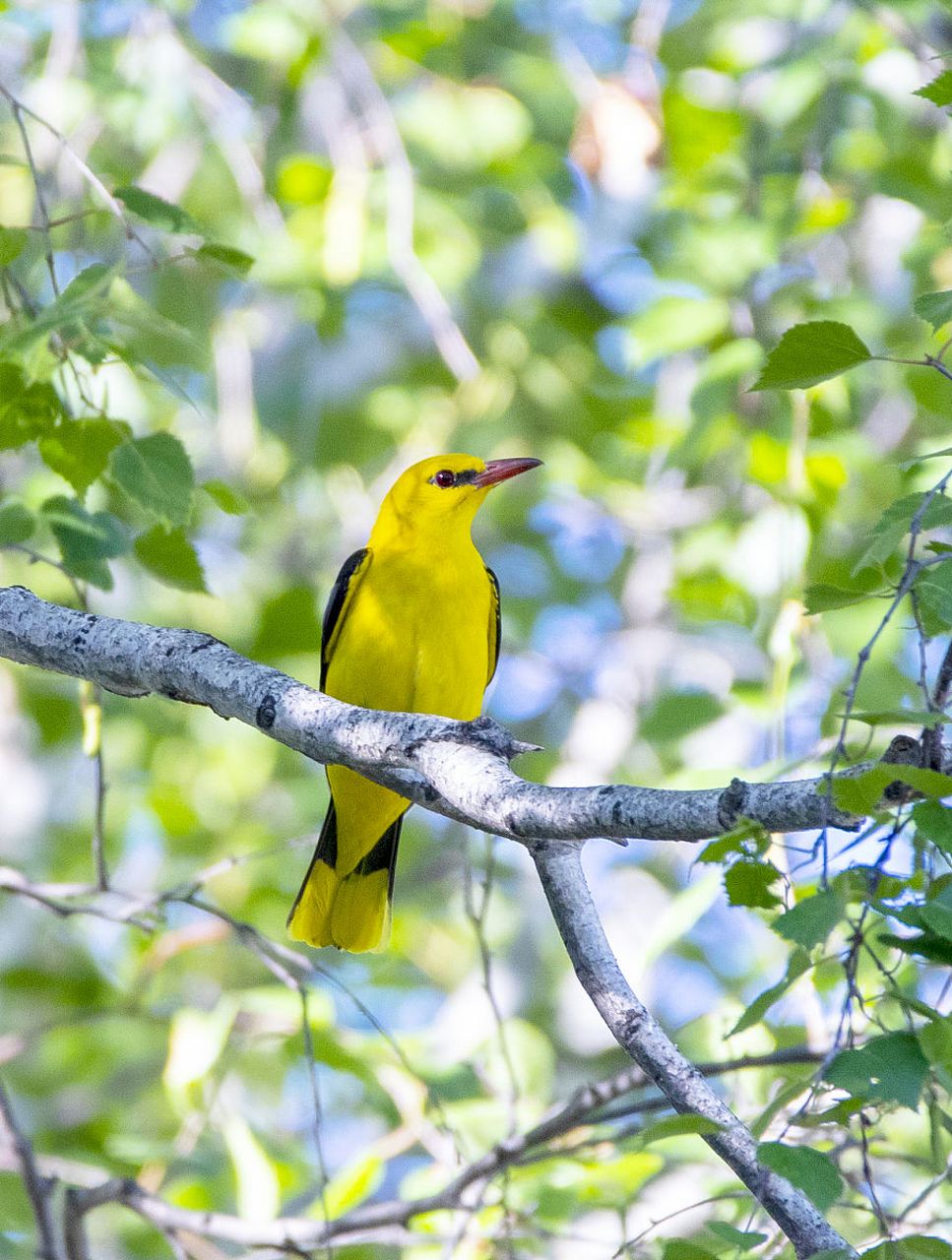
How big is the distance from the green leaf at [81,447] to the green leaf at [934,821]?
6.26ft

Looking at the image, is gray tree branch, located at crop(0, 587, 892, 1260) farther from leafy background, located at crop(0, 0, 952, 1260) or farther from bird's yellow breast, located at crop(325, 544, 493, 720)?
bird's yellow breast, located at crop(325, 544, 493, 720)

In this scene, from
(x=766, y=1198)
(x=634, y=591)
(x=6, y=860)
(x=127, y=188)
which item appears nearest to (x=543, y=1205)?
(x=766, y=1198)

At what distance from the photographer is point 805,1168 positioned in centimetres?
165

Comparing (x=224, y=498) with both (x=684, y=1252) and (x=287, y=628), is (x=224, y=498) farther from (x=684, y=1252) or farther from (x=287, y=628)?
(x=287, y=628)

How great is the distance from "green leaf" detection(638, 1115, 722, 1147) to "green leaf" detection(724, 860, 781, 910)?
0.29 metres

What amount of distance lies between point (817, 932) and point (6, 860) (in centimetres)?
552

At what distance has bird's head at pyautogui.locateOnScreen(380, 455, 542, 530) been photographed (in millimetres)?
5121

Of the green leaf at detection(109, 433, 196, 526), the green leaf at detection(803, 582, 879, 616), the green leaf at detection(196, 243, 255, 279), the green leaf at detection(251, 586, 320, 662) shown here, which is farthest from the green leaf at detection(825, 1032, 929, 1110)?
the green leaf at detection(251, 586, 320, 662)

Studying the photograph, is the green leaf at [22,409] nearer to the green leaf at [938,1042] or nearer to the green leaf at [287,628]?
the green leaf at [938,1042]

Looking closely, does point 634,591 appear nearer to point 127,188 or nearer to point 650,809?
point 127,188

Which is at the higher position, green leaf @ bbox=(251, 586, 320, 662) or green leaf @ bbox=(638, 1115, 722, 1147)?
green leaf @ bbox=(251, 586, 320, 662)

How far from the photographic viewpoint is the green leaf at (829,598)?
2.15 meters

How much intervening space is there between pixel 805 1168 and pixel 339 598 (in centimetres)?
350

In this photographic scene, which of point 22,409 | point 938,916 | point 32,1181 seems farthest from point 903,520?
point 32,1181
